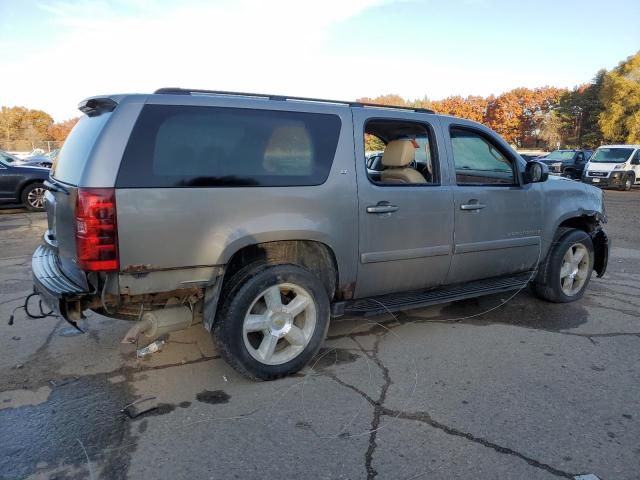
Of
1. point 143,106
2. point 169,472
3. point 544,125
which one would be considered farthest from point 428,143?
point 544,125

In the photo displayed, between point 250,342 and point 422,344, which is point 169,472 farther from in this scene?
point 422,344

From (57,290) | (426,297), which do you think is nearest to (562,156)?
(426,297)

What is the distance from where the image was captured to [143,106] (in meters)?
2.97

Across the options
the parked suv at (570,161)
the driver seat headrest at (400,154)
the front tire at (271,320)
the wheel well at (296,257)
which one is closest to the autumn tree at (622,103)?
the parked suv at (570,161)

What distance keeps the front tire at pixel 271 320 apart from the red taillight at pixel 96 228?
81 centimetres

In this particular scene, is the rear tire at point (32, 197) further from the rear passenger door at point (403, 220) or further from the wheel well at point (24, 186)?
the rear passenger door at point (403, 220)

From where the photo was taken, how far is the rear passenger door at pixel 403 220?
12.2ft

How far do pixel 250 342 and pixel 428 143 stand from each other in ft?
7.50

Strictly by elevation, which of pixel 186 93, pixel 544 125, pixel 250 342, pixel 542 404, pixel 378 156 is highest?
pixel 544 125

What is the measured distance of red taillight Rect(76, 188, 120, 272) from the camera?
109 inches

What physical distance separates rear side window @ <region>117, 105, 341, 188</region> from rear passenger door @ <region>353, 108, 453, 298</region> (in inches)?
15.1

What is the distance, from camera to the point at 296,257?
Answer: 11.8ft

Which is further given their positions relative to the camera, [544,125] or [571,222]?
[544,125]

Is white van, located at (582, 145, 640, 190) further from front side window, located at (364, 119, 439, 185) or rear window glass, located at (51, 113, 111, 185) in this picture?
rear window glass, located at (51, 113, 111, 185)
